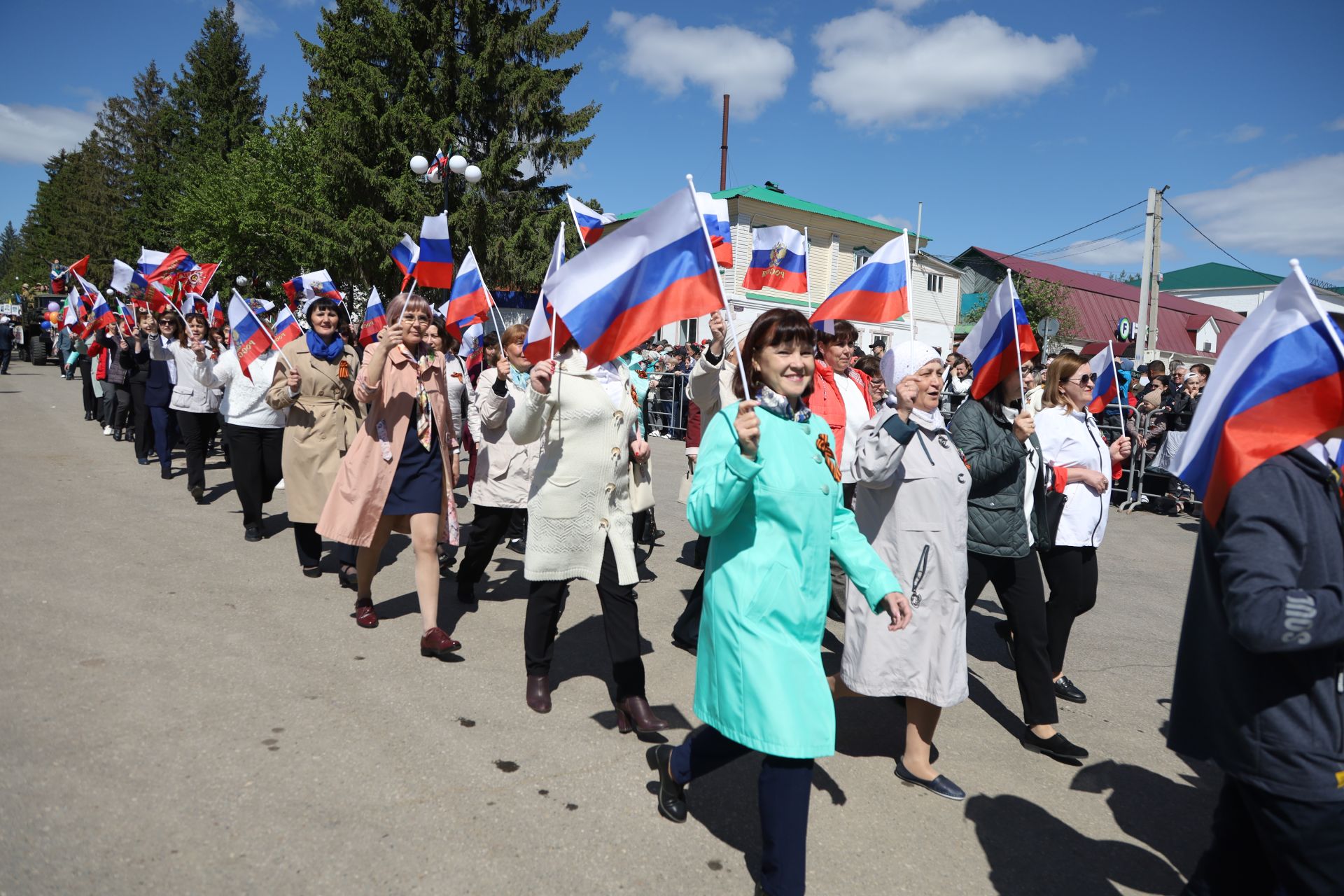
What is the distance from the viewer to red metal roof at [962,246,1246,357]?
4900 centimetres

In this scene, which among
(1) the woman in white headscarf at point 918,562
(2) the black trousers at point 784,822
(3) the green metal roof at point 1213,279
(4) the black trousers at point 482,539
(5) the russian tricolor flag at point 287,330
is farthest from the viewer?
(3) the green metal roof at point 1213,279

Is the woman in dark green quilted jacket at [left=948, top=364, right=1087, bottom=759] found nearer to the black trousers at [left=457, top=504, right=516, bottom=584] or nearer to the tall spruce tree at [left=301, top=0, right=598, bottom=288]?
the black trousers at [left=457, top=504, right=516, bottom=584]

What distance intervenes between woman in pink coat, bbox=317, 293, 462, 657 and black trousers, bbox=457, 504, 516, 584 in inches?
27.3

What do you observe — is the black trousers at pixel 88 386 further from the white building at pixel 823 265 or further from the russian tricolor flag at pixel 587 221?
the white building at pixel 823 265

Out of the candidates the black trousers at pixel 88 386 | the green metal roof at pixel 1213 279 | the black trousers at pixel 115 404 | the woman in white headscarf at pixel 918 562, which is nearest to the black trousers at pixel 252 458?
the woman in white headscarf at pixel 918 562

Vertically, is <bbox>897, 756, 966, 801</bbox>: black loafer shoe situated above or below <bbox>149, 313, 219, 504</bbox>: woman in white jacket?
below

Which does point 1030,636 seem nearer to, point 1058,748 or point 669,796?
point 1058,748

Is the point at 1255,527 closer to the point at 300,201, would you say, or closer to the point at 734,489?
the point at 734,489

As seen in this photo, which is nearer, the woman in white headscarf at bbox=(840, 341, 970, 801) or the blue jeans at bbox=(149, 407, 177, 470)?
the woman in white headscarf at bbox=(840, 341, 970, 801)

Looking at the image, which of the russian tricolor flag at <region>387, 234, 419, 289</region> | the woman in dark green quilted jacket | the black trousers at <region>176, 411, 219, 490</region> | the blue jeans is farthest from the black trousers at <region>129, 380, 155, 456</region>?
the woman in dark green quilted jacket

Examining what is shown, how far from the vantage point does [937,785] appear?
3.73 meters

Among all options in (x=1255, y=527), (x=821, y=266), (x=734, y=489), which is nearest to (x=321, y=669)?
(x=734, y=489)

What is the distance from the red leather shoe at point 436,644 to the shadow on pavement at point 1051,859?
286cm

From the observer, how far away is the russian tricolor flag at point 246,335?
24.8ft
